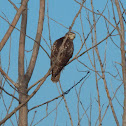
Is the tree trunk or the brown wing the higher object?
the brown wing

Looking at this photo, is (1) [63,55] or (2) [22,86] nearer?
(2) [22,86]

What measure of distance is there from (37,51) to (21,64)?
10.6 inches

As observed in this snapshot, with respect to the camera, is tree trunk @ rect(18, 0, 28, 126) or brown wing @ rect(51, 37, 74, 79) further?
brown wing @ rect(51, 37, 74, 79)

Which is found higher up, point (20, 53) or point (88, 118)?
point (20, 53)

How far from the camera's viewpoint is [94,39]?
313 centimetres

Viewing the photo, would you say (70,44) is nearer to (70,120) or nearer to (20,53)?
(20,53)

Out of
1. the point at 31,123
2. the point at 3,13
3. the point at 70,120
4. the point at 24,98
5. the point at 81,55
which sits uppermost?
the point at 3,13

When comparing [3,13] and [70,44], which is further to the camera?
[70,44]

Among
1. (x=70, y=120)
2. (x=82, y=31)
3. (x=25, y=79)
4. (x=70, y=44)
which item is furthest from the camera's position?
(x=70, y=44)

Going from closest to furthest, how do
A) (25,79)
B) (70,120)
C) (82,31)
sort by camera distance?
(70,120)
(82,31)
(25,79)

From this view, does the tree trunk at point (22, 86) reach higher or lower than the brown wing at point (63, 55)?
lower

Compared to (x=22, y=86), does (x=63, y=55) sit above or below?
above

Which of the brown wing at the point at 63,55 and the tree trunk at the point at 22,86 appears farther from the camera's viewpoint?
the brown wing at the point at 63,55

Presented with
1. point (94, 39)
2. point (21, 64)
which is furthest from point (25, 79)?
point (94, 39)
